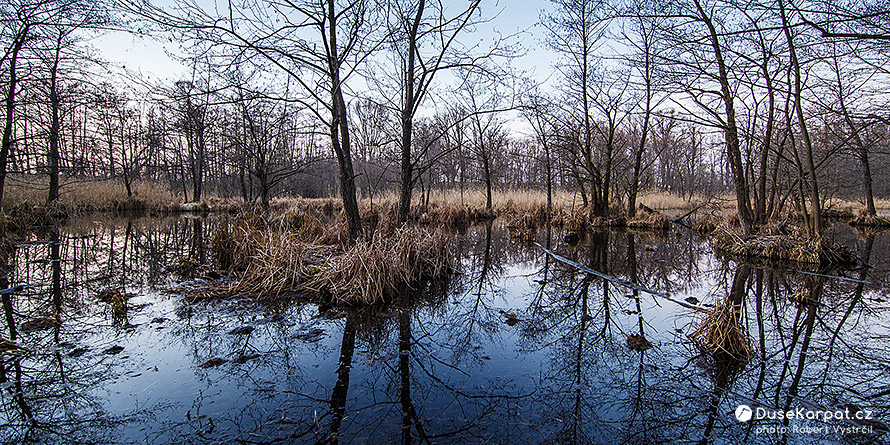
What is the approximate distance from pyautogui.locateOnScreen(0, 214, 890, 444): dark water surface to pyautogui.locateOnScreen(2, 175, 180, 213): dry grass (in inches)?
468

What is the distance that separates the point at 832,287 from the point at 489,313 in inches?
179

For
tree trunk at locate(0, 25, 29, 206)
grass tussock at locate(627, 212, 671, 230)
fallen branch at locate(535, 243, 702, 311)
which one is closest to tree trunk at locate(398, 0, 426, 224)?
fallen branch at locate(535, 243, 702, 311)

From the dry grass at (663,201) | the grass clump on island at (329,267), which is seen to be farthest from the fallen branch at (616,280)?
the dry grass at (663,201)

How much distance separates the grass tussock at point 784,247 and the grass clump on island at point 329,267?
235 inches

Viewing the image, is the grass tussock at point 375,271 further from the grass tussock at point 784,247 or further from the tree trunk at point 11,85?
the tree trunk at point 11,85

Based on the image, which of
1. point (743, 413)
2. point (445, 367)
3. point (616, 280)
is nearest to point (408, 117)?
point (616, 280)

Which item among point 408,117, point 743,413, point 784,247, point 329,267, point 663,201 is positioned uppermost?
point 408,117

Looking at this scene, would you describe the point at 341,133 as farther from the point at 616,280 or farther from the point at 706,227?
the point at 706,227

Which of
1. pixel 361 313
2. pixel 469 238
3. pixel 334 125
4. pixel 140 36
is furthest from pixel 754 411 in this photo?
pixel 469 238

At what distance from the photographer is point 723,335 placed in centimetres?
278

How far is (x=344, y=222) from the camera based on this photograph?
7004 millimetres

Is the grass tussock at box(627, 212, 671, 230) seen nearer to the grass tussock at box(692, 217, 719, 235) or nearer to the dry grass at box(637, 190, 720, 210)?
the grass tussock at box(692, 217, 719, 235)

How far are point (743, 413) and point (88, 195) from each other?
22.1m

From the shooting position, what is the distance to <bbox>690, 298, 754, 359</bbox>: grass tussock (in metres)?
2.73
